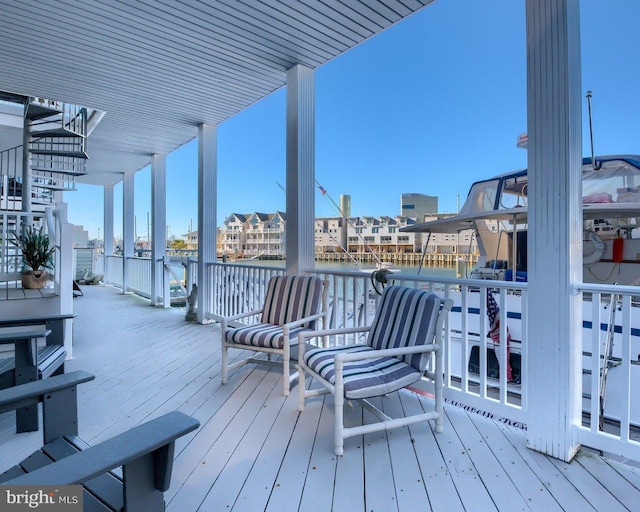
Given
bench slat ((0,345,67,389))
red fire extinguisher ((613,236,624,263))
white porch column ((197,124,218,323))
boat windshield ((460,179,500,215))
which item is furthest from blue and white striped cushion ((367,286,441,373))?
white porch column ((197,124,218,323))

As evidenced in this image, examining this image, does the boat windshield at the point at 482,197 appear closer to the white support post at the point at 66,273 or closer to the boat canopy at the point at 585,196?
the boat canopy at the point at 585,196

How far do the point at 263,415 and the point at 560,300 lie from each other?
1885 millimetres

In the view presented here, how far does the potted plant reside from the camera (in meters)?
Result: 3.75

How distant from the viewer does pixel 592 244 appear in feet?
12.9

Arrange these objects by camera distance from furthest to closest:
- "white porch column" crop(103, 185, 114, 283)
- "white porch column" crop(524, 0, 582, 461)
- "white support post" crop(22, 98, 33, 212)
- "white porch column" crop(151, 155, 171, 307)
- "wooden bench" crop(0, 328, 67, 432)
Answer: "white porch column" crop(103, 185, 114, 283) → "white porch column" crop(151, 155, 171, 307) → "white support post" crop(22, 98, 33, 212) → "wooden bench" crop(0, 328, 67, 432) → "white porch column" crop(524, 0, 582, 461)

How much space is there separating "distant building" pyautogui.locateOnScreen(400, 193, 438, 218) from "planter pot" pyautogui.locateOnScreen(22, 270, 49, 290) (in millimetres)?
4694

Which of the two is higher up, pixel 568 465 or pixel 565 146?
pixel 565 146

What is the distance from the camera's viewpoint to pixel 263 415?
7.65 ft

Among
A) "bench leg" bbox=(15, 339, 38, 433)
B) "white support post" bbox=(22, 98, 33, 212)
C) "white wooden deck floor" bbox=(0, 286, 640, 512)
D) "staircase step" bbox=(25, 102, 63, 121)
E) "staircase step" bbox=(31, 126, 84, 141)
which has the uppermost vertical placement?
"staircase step" bbox=(25, 102, 63, 121)

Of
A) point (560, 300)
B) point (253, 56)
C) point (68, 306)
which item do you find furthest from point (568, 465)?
point (68, 306)

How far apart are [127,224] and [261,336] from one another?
7.03 m

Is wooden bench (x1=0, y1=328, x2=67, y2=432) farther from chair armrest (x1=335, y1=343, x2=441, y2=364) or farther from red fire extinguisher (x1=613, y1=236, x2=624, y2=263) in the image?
red fire extinguisher (x1=613, y1=236, x2=624, y2=263)

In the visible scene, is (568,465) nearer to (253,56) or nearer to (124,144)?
(253,56)

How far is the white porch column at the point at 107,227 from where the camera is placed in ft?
32.0
